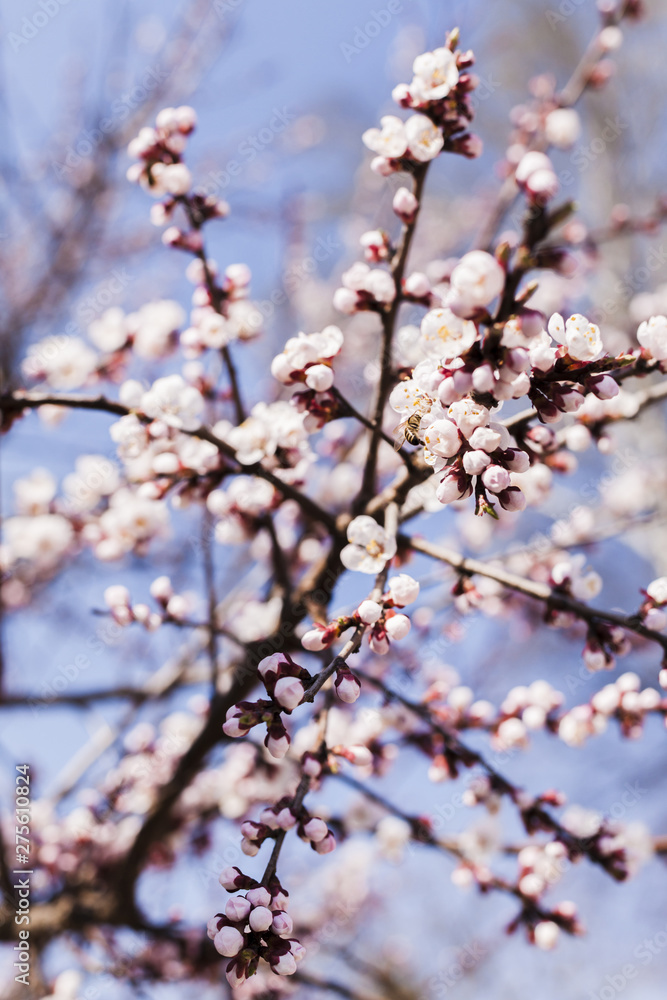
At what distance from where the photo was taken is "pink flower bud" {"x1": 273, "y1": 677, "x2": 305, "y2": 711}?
3.93 ft

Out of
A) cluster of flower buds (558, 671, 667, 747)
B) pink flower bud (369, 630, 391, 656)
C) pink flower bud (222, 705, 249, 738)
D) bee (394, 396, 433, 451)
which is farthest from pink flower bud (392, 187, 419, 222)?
cluster of flower buds (558, 671, 667, 747)

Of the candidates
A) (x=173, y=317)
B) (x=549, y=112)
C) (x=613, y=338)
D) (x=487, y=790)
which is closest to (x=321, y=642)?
(x=487, y=790)

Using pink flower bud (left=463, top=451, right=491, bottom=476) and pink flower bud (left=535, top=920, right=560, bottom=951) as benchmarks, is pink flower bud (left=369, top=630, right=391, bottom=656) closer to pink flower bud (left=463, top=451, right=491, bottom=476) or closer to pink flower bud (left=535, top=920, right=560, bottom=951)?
pink flower bud (left=463, top=451, right=491, bottom=476)

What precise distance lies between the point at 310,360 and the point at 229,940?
117 centimetres

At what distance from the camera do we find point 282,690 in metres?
A: 1.21

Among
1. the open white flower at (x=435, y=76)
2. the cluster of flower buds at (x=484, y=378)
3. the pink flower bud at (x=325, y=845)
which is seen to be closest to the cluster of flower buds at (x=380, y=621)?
the cluster of flower buds at (x=484, y=378)

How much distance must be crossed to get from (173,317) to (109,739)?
6.99 ft

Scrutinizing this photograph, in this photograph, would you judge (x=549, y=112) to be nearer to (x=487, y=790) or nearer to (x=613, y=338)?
(x=613, y=338)

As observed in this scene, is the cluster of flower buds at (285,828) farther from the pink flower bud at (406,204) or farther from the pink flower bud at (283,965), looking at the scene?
the pink flower bud at (406,204)

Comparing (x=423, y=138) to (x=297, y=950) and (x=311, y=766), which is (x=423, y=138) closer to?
(x=311, y=766)

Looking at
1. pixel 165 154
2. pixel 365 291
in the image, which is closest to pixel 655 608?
pixel 365 291

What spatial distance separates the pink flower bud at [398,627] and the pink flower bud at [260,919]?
540mm

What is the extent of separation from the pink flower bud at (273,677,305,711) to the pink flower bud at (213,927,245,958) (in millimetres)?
385

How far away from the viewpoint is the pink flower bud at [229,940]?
1117mm
